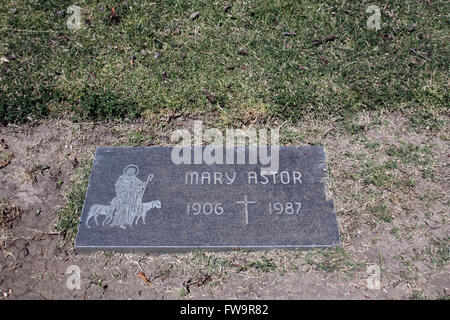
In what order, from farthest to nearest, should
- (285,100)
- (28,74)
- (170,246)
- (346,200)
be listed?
(28,74) → (285,100) → (346,200) → (170,246)

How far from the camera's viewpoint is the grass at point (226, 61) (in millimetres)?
4266

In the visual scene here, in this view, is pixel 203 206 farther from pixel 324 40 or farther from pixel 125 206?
pixel 324 40

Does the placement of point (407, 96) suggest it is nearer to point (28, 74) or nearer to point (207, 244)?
point (207, 244)

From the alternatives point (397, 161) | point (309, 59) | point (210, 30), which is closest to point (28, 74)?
point (210, 30)

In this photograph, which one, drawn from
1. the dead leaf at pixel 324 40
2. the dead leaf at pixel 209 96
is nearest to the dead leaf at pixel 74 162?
the dead leaf at pixel 209 96

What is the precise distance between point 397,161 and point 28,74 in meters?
3.73

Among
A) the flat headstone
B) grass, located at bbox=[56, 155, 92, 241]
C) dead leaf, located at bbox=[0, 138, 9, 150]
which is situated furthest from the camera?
dead leaf, located at bbox=[0, 138, 9, 150]

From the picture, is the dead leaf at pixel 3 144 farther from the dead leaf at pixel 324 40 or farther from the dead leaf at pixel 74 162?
the dead leaf at pixel 324 40

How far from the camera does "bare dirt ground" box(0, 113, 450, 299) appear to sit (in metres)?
3.17

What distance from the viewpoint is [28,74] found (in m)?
4.57

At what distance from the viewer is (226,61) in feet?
15.1

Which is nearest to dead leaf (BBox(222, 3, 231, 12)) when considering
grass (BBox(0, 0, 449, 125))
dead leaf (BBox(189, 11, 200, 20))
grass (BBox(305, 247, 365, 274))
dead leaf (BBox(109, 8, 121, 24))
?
grass (BBox(0, 0, 449, 125))

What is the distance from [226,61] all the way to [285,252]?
2.19m

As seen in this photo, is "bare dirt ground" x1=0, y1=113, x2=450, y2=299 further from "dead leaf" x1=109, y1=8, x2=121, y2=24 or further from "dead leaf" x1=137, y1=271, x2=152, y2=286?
"dead leaf" x1=109, y1=8, x2=121, y2=24
